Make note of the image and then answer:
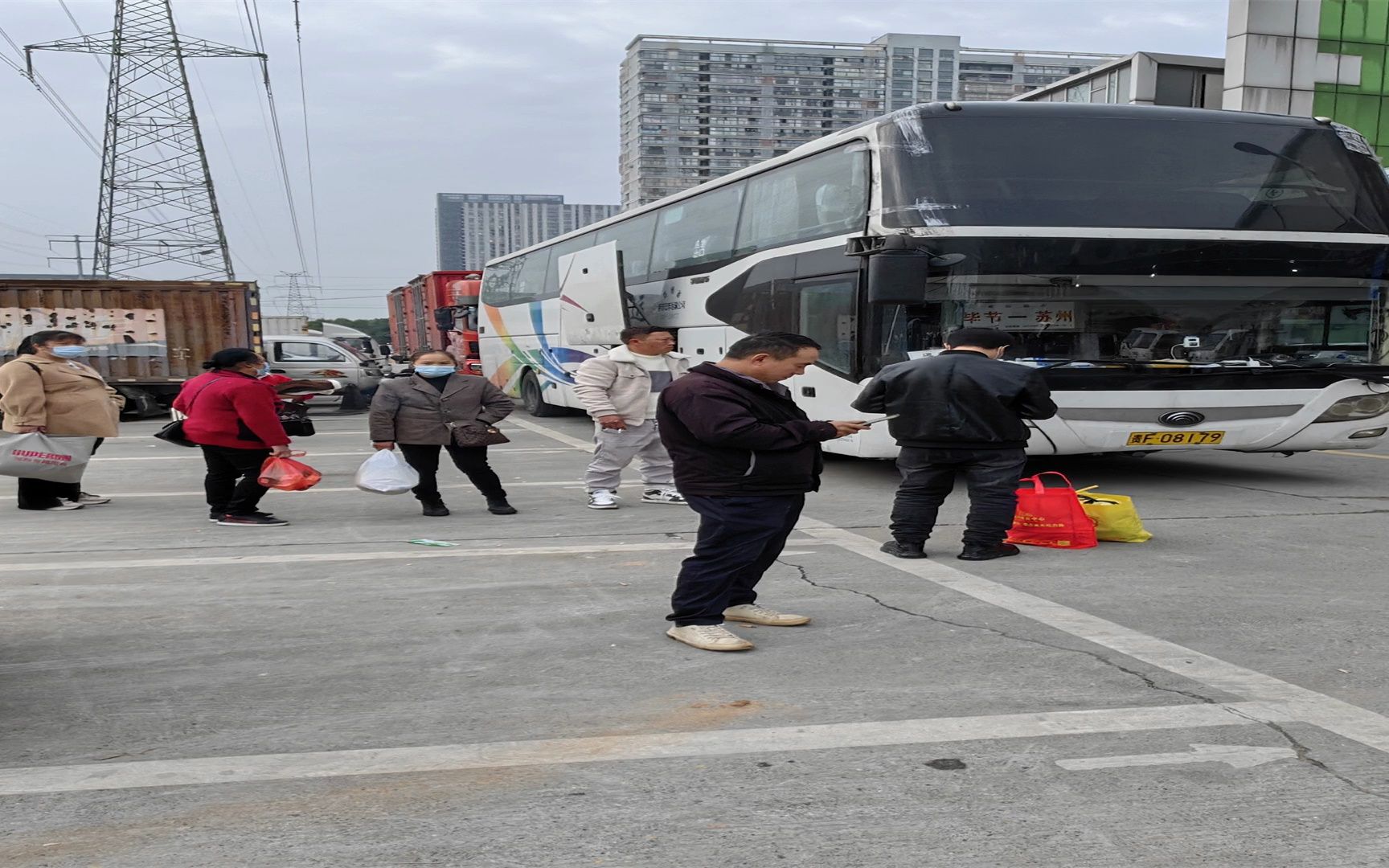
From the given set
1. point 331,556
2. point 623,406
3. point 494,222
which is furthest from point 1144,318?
point 494,222

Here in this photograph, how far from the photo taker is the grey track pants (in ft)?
31.2

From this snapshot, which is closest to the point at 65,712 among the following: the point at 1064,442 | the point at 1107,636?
the point at 1107,636

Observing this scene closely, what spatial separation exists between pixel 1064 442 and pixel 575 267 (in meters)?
9.17

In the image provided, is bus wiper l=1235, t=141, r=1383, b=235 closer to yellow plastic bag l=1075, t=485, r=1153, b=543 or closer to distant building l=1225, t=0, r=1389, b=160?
yellow plastic bag l=1075, t=485, r=1153, b=543

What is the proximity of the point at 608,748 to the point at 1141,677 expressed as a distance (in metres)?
2.15

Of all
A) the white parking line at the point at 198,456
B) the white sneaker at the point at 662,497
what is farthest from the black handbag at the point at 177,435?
the white parking line at the point at 198,456

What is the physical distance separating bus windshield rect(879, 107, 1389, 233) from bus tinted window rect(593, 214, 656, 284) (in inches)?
241

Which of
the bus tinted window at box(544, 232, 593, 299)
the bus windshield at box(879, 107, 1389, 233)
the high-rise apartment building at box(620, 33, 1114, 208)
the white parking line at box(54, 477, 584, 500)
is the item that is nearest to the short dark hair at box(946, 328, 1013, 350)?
the bus windshield at box(879, 107, 1389, 233)

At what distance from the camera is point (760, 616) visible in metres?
5.37

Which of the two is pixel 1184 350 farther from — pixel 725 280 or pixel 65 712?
pixel 65 712

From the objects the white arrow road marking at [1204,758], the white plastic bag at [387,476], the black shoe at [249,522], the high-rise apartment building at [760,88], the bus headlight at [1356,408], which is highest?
the high-rise apartment building at [760,88]

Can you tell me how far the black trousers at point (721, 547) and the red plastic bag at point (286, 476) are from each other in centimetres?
435

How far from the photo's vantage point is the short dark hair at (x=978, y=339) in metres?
7.02

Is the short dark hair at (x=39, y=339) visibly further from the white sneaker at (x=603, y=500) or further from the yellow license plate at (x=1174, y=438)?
the yellow license plate at (x=1174, y=438)
